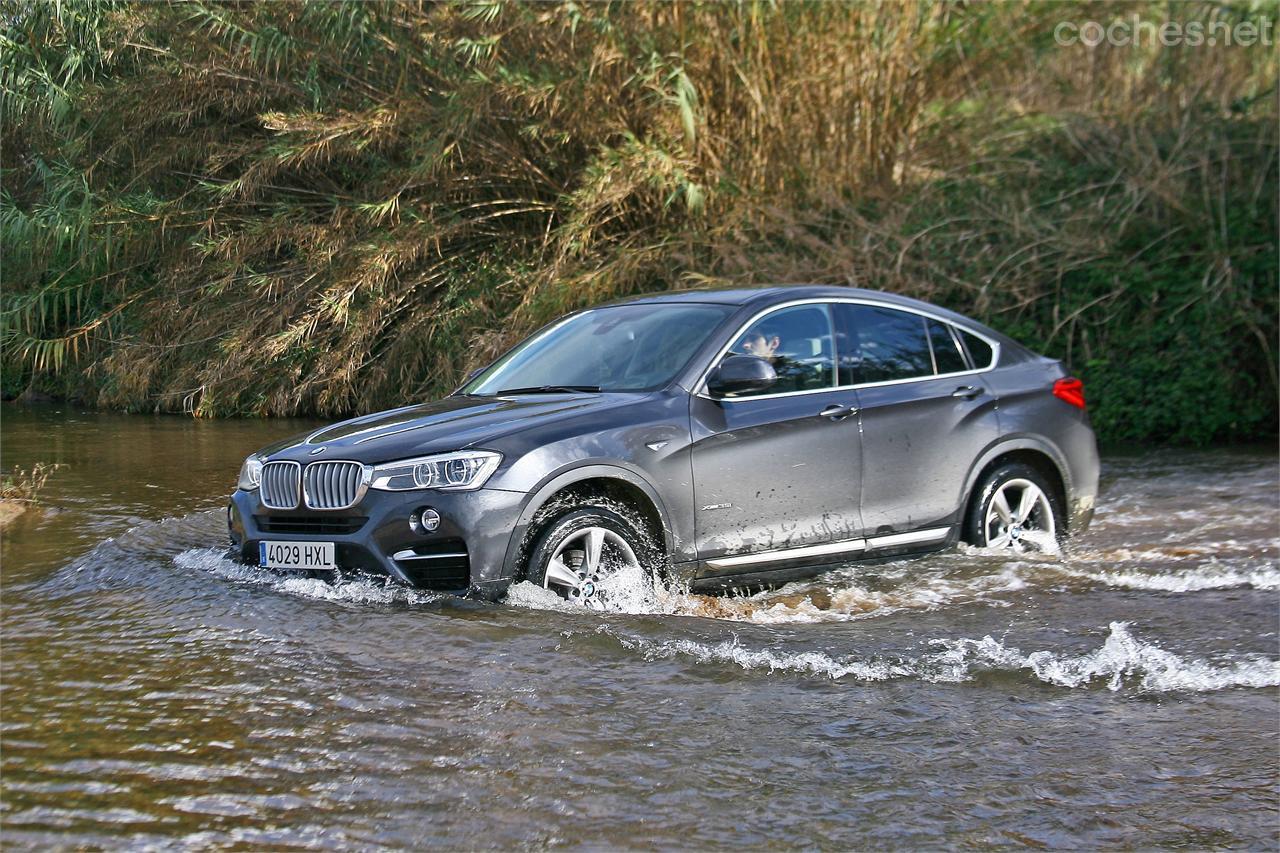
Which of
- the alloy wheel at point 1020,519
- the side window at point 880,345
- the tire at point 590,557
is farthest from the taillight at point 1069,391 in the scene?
the tire at point 590,557

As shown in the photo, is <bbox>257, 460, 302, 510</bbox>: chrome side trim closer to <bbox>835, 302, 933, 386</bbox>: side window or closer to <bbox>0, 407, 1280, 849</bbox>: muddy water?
<bbox>0, 407, 1280, 849</bbox>: muddy water

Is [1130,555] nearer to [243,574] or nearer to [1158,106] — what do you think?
[243,574]

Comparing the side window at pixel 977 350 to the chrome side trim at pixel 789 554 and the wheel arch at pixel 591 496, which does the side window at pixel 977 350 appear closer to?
the chrome side trim at pixel 789 554

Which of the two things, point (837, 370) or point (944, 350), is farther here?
point (944, 350)

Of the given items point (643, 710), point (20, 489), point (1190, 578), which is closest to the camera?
point (643, 710)

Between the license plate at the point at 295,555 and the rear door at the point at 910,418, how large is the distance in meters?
2.63

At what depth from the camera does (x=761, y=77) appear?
674 inches

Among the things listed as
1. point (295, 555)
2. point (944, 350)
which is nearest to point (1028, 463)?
point (944, 350)

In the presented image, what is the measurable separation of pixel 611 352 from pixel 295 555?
188 centimetres

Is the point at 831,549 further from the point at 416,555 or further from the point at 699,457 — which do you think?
the point at 416,555

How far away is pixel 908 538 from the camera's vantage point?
745 cm

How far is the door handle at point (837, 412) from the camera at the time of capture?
7184mm

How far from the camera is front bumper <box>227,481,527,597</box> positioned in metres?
5.97

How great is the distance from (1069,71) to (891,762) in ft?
56.0
